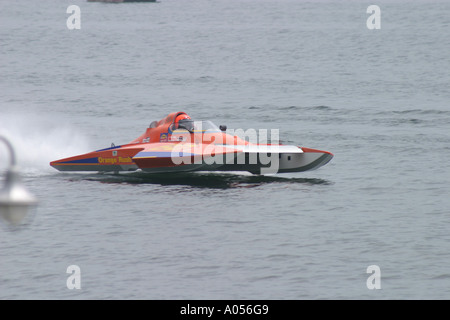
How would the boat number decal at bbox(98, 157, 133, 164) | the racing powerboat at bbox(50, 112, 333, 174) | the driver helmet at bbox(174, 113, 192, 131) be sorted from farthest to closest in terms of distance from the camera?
the boat number decal at bbox(98, 157, 133, 164) < the driver helmet at bbox(174, 113, 192, 131) < the racing powerboat at bbox(50, 112, 333, 174)

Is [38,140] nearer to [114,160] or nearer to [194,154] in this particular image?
[114,160]

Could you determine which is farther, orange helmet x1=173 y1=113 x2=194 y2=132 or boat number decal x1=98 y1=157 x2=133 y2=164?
boat number decal x1=98 y1=157 x2=133 y2=164

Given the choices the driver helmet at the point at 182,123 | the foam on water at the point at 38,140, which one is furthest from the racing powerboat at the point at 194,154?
the foam on water at the point at 38,140

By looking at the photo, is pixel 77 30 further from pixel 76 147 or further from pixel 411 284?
pixel 411 284

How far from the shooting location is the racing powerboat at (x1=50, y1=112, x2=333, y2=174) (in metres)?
28.0

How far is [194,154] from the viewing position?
1097 inches

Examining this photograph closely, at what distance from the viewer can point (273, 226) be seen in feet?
76.7

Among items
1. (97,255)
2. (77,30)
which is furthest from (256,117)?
(77,30)

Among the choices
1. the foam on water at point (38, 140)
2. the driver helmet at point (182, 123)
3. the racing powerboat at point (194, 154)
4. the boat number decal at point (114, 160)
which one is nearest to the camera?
the racing powerboat at point (194, 154)

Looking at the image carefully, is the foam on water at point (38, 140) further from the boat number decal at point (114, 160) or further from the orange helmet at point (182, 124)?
the orange helmet at point (182, 124)

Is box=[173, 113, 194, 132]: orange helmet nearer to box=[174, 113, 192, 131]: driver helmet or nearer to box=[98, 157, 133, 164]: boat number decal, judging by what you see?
box=[174, 113, 192, 131]: driver helmet

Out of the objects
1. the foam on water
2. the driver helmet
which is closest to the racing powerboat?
the driver helmet

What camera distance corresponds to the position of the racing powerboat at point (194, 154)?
28.0 metres

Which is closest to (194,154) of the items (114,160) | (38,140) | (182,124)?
(182,124)
